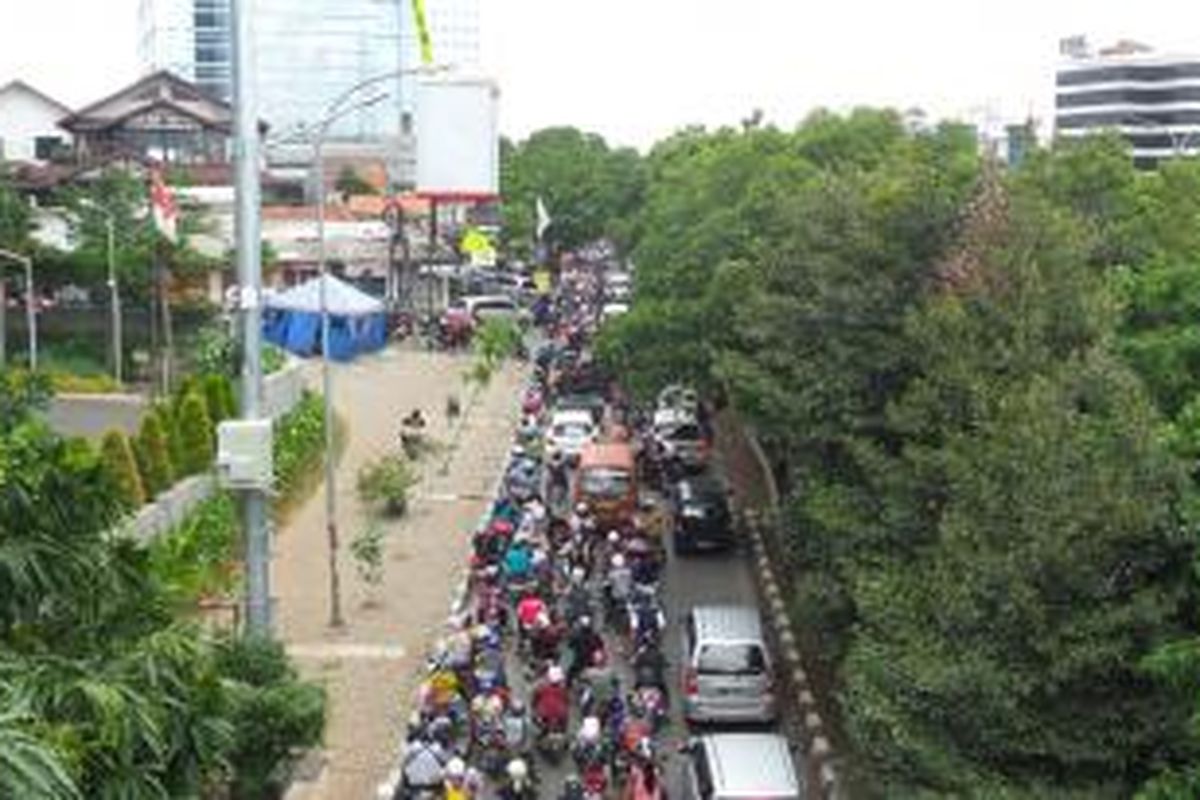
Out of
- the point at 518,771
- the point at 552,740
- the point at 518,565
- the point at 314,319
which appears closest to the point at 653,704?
the point at 552,740

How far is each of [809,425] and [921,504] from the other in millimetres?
4424

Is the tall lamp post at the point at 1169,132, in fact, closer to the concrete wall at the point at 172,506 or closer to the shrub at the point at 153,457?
the concrete wall at the point at 172,506

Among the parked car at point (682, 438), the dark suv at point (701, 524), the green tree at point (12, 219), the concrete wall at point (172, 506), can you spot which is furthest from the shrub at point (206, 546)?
the green tree at point (12, 219)

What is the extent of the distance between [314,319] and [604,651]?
3195 cm

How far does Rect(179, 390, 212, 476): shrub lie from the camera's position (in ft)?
98.9

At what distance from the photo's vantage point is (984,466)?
16.4m

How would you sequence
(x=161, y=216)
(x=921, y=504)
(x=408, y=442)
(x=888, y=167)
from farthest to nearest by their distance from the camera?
(x=408, y=442) < (x=161, y=216) < (x=888, y=167) < (x=921, y=504)

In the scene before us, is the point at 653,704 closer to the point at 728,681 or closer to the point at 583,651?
the point at 728,681

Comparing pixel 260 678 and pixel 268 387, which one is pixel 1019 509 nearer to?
pixel 260 678

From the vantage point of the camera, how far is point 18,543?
36.7 feet

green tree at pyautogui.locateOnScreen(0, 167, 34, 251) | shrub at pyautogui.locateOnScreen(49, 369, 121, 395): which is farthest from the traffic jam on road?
green tree at pyautogui.locateOnScreen(0, 167, 34, 251)

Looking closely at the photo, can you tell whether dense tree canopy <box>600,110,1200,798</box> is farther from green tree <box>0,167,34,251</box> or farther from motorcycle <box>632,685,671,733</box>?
green tree <box>0,167,34,251</box>

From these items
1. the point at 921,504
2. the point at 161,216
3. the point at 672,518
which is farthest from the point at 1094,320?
the point at 161,216

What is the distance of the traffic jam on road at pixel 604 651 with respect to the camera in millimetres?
18953
